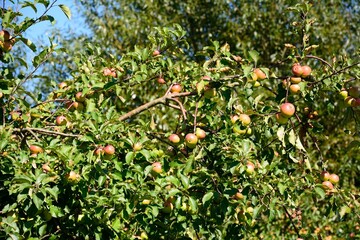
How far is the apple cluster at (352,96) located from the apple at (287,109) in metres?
0.23

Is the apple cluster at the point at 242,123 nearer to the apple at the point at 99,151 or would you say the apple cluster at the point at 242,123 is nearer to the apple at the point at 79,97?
the apple at the point at 99,151

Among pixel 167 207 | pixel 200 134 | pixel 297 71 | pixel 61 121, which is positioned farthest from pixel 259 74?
pixel 61 121

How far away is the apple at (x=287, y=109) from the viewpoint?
2.01 m

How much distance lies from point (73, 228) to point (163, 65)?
81 cm

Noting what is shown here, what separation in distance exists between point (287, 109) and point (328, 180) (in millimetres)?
435

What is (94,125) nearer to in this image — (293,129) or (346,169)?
(293,129)

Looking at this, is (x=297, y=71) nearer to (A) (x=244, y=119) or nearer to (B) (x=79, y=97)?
(A) (x=244, y=119)

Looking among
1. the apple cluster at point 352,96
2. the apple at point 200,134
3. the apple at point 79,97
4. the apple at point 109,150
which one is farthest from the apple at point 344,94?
the apple at point 79,97

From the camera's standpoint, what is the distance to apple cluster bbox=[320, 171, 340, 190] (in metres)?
2.21

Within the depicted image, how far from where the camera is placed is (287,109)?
6.62 feet

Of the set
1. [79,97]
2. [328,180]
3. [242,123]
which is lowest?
[328,180]

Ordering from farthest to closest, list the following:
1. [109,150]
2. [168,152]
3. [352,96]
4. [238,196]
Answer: [168,152] → [238,196] → [352,96] → [109,150]

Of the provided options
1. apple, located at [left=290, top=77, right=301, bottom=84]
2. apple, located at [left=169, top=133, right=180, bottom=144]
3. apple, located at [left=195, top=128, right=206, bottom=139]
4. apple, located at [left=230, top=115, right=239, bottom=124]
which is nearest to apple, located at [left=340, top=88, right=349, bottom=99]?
apple, located at [left=290, top=77, right=301, bottom=84]

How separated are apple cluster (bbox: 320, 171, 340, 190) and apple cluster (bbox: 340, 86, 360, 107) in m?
0.32
